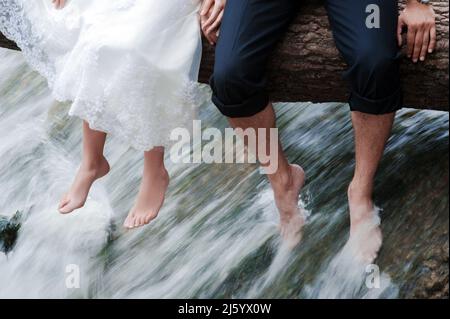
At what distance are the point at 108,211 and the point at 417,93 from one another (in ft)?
4.61

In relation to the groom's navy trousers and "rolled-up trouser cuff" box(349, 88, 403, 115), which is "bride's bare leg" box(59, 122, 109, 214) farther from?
"rolled-up trouser cuff" box(349, 88, 403, 115)

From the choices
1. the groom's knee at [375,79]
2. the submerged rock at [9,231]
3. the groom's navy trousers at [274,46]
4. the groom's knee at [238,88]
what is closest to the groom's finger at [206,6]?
the groom's navy trousers at [274,46]

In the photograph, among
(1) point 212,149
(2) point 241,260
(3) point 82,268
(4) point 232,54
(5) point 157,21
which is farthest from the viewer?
(1) point 212,149

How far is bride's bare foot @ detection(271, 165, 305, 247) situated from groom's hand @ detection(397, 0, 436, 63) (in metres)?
0.56

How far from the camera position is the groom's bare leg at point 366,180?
2541 mm

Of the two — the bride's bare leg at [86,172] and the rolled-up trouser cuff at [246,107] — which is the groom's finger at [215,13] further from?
the bride's bare leg at [86,172]

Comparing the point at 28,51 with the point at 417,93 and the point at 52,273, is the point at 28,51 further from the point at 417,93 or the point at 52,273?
the point at 417,93

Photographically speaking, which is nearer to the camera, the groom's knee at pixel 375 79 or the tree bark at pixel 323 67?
the groom's knee at pixel 375 79

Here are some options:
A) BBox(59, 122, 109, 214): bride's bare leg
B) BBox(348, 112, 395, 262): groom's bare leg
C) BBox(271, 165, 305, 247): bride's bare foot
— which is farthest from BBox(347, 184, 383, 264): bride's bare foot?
BBox(59, 122, 109, 214): bride's bare leg

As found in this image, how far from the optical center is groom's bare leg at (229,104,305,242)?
8.85ft

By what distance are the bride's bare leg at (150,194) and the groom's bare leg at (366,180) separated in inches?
28.4

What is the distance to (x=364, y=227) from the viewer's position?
8.79 feet
